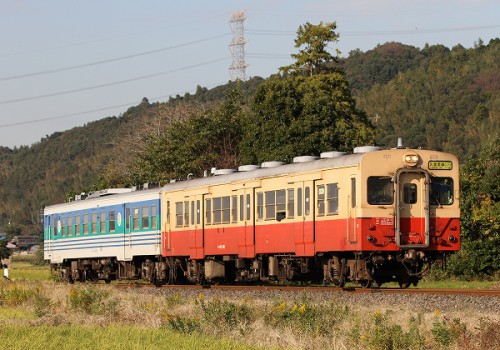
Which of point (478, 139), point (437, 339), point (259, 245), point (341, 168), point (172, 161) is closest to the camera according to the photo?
point (437, 339)

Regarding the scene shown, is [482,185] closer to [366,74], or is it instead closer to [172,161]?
[172,161]

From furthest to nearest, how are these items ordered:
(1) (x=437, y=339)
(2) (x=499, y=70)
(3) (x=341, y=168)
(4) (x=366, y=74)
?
(4) (x=366, y=74)
(2) (x=499, y=70)
(3) (x=341, y=168)
(1) (x=437, y=339)

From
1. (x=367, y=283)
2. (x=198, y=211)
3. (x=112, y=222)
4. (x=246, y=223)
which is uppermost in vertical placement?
(x=198, y=211)

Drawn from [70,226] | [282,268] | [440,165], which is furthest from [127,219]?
[440,165]

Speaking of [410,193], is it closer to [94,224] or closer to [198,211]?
[198,211]

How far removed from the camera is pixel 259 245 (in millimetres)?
29062

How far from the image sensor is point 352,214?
24594 mm

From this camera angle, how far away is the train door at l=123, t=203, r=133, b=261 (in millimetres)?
37156

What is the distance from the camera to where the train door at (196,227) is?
32.6 meters

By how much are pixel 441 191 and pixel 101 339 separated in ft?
40.6

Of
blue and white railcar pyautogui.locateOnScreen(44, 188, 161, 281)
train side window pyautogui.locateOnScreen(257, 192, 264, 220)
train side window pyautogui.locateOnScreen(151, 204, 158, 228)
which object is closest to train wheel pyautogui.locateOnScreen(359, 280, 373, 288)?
train side window pyautogui.locateOnScreen(257, 192, 264, 220)

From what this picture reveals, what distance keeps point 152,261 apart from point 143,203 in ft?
6.86

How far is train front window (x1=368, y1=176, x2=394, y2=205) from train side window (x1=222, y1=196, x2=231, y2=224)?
718cm

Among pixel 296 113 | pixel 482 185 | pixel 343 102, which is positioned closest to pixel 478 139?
pixel 343 102
